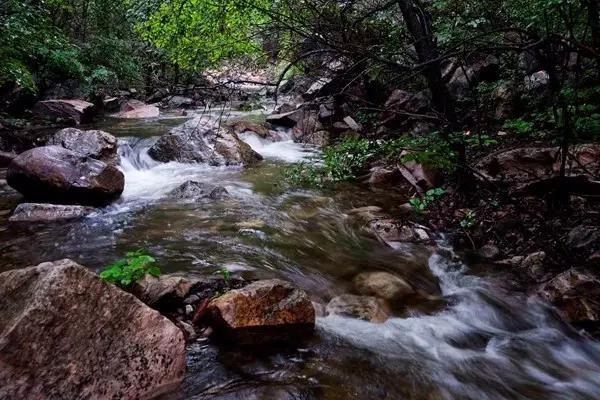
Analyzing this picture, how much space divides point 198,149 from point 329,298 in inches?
277

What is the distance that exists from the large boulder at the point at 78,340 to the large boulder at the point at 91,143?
7187 mm

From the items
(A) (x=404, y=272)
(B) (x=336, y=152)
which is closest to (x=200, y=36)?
(B) (x=336, y=152)

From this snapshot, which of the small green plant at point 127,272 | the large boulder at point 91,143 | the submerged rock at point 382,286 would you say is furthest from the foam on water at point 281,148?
the small green plant at point 127,272

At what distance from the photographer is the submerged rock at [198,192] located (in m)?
7.03

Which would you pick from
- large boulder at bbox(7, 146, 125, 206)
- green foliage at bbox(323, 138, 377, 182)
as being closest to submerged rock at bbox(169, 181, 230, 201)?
large boulder at bbox(7, 146, 125, 206)

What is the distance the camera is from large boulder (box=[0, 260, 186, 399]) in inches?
81.8

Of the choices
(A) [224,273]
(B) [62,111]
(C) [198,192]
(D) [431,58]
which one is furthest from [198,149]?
(A) [224,273]

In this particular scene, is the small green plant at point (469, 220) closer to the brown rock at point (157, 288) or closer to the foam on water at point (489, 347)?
the foam on water at point (489, 347)

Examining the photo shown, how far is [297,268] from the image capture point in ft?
15.4

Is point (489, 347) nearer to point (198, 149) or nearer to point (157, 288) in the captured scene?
point (157, 288)

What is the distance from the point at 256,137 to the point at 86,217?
709 centimetres

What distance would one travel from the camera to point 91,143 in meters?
9.05

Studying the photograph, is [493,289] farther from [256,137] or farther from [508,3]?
[256,137]

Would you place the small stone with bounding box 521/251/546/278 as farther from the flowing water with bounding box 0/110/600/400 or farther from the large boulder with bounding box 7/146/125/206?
the large boulder with bounding box 7/146/125/206
